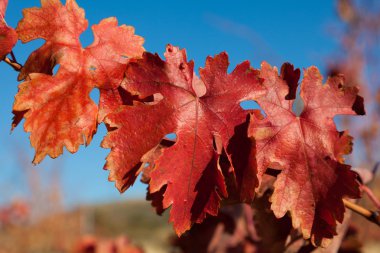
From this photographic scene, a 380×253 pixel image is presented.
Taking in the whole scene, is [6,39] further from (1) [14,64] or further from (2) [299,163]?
(2) [299,163]

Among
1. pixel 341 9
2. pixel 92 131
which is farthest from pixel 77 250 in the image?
pixel 341 9

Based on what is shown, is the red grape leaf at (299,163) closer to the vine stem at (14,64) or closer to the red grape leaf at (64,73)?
the red grape leaf at (64,73)

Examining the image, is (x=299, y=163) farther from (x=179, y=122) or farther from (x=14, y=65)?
(x=14, y=65)

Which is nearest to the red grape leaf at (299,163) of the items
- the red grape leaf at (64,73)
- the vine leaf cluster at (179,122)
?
the vine leaf cluster at (179,122)

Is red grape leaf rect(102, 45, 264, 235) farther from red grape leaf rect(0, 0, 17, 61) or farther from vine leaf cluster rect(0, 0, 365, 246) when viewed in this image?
red grape leaf rect(0, 0, 17, 61)

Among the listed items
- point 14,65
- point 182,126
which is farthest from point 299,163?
point 14,65

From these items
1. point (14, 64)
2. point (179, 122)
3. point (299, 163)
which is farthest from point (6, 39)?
point (299, 163)

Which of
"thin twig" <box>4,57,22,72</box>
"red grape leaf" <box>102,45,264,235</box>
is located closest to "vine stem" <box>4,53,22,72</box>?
"thin twig" <box>4,57,22,72</box>

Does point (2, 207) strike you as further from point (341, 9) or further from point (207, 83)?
point (207, 83)
